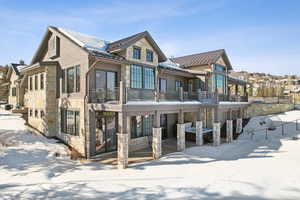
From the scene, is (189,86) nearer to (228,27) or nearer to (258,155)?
(228,27)

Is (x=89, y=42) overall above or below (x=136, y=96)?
above

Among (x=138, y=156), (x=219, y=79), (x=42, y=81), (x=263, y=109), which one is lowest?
(x=138, y=156)

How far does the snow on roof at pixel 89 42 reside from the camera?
13125mm

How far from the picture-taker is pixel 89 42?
14.2 metres

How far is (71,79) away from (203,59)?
13.4 m

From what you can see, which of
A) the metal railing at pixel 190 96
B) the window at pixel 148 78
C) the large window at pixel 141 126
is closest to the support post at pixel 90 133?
the large window at pixel 141 126

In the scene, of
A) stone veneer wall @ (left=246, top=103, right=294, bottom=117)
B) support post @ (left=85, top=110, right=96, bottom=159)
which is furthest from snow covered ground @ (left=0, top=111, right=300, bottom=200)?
stone veneer wall @ (left=246, top=103, right=294, bottom=117)

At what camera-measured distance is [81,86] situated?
1262cm

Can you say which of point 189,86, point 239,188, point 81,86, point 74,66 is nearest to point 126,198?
point 239,188

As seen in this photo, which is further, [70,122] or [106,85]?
[70,122]

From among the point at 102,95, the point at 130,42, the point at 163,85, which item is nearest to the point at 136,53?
the point at 130,42

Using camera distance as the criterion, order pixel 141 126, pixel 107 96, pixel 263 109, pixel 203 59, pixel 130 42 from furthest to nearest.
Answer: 1. pixel 263 109
2. pixel 203 59
3. pixel 141 126
4. pixel 130 42
5. pixel 107 96

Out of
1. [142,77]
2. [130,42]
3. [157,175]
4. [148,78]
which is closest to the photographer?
[157,175]

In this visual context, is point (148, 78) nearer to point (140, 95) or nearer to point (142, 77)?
point (142, 77)
